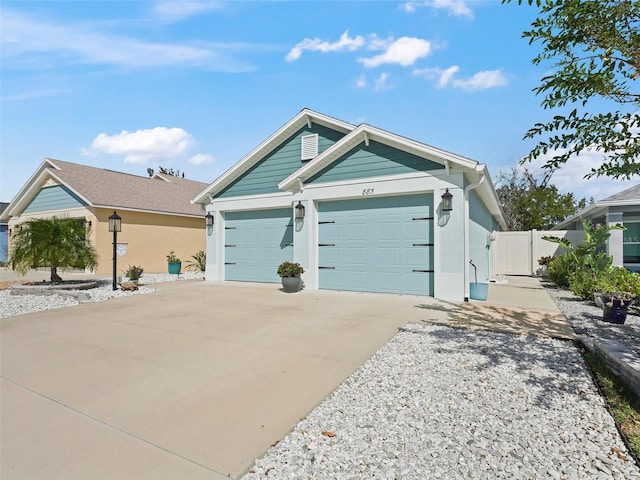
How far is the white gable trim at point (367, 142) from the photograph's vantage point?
7.50 m

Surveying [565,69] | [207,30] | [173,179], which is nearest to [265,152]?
[207,30]

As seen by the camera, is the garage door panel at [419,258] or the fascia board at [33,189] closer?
the garage door panel at [419,258]

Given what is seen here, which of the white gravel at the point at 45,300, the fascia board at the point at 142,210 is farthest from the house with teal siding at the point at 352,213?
the fascia board at the point at 142,210

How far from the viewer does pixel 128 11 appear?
6.95m

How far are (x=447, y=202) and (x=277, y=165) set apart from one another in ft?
18.9

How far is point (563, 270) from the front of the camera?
10.6m

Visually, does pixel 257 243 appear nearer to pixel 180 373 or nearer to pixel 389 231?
pixel 389 231

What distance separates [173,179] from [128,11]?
52.4ft

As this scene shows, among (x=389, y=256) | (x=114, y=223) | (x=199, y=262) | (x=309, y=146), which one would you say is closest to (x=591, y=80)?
(x=389, y=256)

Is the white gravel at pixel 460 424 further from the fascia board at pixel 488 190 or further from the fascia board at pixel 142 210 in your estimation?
the fascia board at pixel 142 210

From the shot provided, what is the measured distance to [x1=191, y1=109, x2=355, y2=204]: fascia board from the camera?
33.3ft

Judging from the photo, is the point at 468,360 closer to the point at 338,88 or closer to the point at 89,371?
the point at 89,371

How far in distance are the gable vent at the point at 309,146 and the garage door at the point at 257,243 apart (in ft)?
5.92

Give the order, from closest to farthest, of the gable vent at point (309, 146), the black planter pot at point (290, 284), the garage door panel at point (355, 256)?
the garage door panel at point (355, 256) < the black planter pot at point (290, 284) < the gable vent at point (309, 146)
